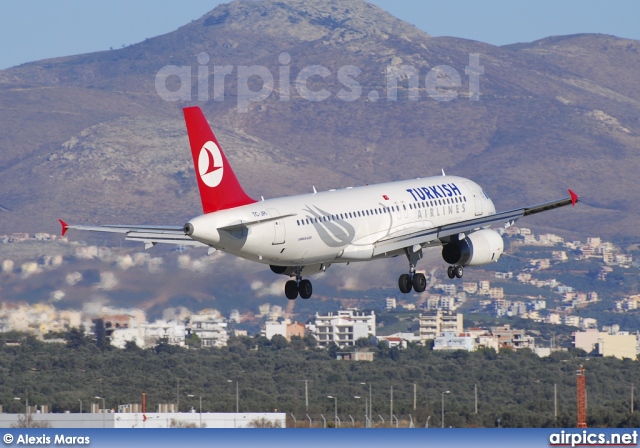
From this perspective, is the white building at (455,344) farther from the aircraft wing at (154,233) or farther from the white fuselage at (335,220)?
the aircraft wing at (154,233)

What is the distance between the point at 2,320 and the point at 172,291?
17.8 m

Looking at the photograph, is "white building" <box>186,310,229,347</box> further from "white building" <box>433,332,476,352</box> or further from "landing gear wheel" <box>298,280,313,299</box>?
"landing gear wheel" <box>298,280,313,299</box>

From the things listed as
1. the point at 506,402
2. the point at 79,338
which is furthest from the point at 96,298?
the point at 506,402

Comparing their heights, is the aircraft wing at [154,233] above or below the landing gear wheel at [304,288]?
above

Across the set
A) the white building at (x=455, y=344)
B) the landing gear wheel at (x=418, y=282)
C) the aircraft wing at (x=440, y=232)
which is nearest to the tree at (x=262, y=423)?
the landing gear wheel at (x=418, y=282)

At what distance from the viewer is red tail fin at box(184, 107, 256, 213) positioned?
6706cm

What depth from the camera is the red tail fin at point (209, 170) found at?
67.1 meters

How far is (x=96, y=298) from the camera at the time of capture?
5143 inches

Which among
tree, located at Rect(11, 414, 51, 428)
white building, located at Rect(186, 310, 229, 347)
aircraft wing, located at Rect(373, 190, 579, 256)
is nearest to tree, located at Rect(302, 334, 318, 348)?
white building, located at Rect(186, 310, 229, 347)

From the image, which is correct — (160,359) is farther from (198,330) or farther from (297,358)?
(297,358)

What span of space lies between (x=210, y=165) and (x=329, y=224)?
675cm

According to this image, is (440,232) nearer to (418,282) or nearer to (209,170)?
(418,282)

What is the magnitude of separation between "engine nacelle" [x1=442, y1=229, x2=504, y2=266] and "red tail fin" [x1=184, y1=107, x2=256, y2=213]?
47.2ft

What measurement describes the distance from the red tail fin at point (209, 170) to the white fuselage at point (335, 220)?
74cm
